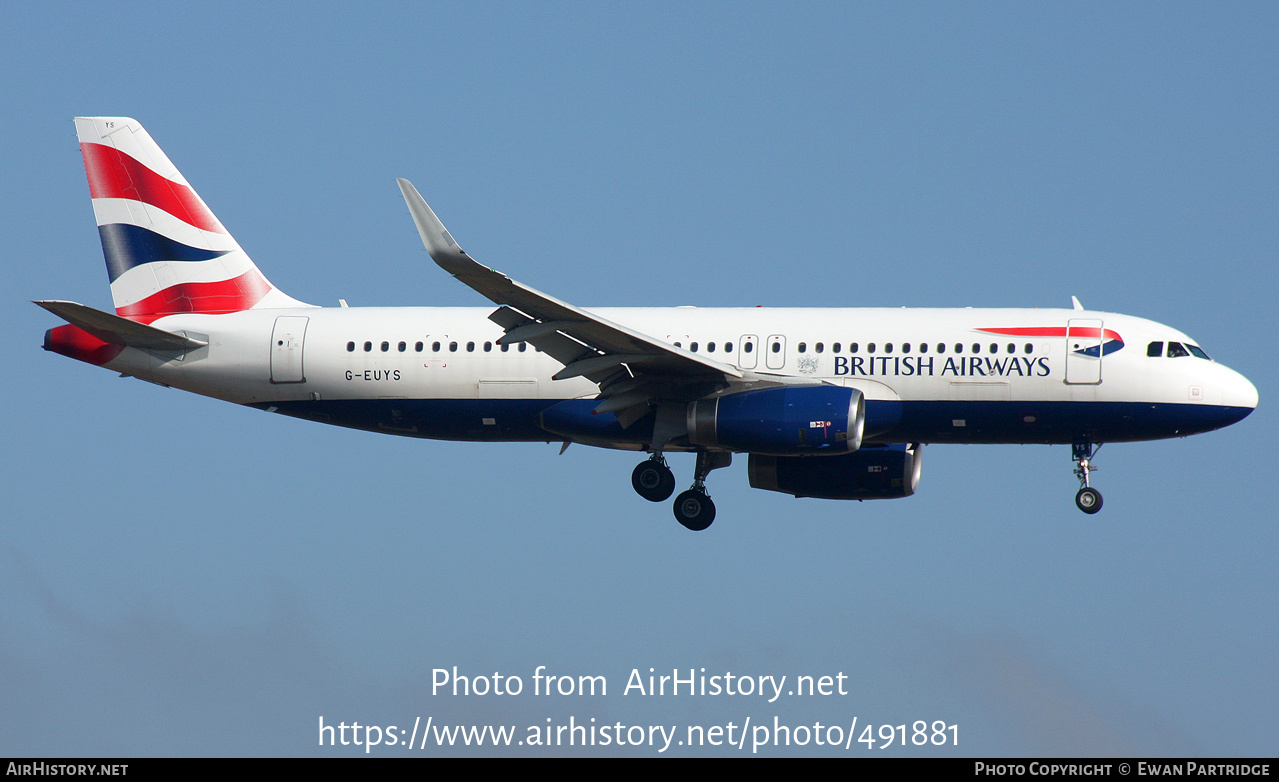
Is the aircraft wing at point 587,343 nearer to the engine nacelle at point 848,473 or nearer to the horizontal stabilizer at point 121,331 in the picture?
the engine nacelle at point 848,473

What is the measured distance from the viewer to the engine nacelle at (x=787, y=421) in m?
31.7

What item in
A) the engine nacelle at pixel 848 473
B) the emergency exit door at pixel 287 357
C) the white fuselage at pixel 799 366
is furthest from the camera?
the engine nacelle at pixel 848 473

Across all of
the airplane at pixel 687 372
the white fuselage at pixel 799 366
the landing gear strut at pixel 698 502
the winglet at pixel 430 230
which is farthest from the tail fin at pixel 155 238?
the winglet at pixel 430 230

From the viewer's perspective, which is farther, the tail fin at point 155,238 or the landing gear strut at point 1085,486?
the tail fin at point 155,238

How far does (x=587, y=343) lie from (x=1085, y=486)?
12.1 m

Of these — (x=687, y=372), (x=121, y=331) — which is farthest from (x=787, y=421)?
(x=121, y=331)

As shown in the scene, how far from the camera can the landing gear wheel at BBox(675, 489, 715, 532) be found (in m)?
35.4

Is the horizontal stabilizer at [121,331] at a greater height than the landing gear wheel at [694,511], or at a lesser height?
greater

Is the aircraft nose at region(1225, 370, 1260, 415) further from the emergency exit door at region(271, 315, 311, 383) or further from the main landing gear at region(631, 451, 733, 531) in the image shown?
the emergency exit door at region(271, 315, 311, 383)

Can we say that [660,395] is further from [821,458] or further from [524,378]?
[821,458]

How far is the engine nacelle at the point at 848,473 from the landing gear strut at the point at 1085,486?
441cm

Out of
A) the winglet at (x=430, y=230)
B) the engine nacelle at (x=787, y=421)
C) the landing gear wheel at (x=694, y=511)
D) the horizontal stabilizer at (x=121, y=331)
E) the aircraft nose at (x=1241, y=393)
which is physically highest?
the winglet at (x=430, y=230)

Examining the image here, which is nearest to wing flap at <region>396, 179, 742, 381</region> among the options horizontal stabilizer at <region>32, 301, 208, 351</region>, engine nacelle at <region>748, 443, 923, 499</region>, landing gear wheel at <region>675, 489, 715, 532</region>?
landing gear wheel at <region>675, 489, 715, 532</region>

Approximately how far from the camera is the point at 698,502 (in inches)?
1398
